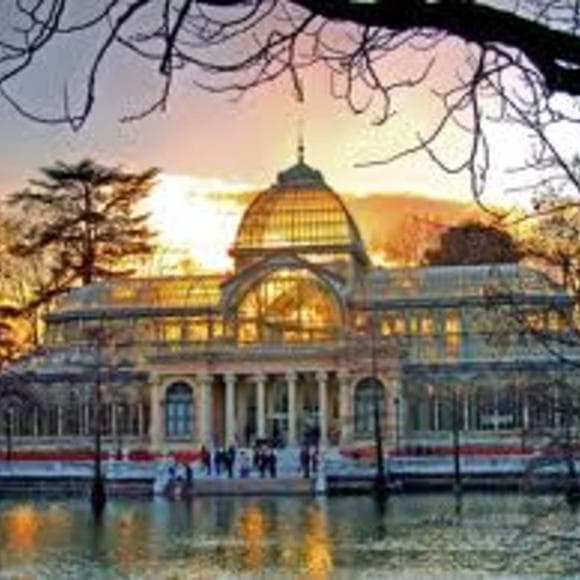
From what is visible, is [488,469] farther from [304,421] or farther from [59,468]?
[304,421]

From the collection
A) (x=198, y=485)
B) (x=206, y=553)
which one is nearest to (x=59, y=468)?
(x=198, y=485)

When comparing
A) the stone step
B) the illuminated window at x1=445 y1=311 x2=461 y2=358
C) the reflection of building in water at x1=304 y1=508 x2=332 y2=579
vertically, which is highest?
the illuminated window at x1=445 y1=311 x2=461 y2=358

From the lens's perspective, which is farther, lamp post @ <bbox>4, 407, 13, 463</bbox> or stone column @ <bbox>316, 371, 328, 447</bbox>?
stone column @ <bbox>316, 371, 328, 447</bbox>

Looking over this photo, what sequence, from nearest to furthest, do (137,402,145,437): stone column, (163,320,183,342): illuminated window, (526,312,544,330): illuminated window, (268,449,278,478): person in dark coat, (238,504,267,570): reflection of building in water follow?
(526,312,544,330): illuminated window, (238,504,267,570): reflection of building in water, (268,449,278,478): person in dark coat, (137,402,145,437): stone column, (163,320,183,342): illuminated window

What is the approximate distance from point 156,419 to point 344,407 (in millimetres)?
8329

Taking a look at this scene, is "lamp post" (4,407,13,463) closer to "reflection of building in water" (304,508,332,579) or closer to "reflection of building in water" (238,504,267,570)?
"reflection of building in water" (238,504,267,570)

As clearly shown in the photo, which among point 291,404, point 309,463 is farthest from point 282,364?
point 309,463

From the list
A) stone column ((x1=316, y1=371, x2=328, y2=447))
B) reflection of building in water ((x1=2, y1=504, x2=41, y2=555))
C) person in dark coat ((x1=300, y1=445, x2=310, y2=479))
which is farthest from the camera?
stone column ((x1=316, y1=371, x2=328, y2=447))

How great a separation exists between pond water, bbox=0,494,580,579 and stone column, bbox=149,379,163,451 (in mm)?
25241

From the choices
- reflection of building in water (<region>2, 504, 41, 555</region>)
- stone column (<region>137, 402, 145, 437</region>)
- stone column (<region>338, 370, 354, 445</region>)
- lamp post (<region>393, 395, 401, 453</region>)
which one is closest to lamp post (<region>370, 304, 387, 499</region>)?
lamp post (<region>393, 395, 401, 453</region>)

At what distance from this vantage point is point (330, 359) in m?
75.6

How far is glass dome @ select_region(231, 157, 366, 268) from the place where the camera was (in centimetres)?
8325

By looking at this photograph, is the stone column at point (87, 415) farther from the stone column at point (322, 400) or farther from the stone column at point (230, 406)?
the stone column at point (322, 400)

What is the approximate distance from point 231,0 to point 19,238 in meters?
89.9
